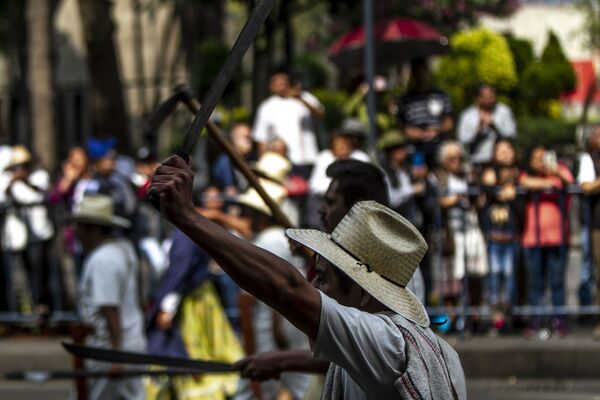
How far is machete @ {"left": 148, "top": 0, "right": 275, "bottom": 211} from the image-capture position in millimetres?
3678

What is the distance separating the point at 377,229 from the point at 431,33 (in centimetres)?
1369

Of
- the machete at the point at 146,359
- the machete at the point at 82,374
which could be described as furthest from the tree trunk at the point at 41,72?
the machete at the point at 146,359

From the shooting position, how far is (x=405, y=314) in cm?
398

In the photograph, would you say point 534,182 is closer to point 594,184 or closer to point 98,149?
point 594,184

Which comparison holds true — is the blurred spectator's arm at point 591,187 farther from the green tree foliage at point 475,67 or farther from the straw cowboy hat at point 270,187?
the green tree foliage at point 475,67

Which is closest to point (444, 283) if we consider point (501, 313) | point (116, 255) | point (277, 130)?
point (501, 313)

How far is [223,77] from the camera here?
381 cm

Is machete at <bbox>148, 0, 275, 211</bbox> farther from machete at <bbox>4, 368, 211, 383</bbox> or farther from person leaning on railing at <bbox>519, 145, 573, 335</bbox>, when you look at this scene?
person leaning on railing at <bbox>519, 145, 573, 335</bbox>

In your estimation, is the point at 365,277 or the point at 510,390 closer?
the point at 365,277

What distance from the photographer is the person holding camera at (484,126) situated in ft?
46.6

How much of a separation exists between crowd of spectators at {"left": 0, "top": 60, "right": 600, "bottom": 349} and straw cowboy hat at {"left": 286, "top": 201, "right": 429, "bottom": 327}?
670 cm

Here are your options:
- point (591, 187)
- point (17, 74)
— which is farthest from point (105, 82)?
point (17, 74)

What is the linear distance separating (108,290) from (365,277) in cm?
475

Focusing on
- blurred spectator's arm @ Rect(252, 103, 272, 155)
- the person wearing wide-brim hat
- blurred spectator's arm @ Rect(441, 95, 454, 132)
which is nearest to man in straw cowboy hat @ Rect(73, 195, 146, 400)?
the person wearing wide-brim hat
